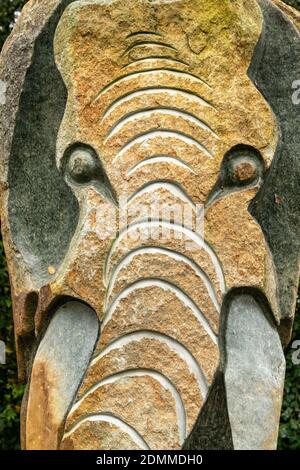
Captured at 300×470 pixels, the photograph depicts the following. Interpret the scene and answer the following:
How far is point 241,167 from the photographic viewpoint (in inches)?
143

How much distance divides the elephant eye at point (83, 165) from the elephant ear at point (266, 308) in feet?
1.66

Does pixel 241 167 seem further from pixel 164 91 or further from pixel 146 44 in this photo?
pixel 146 44

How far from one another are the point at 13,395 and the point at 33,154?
2.15 meters

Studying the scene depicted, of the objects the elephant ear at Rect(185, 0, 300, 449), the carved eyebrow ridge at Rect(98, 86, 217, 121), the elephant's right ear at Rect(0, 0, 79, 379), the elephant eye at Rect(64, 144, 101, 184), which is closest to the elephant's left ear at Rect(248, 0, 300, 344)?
the elephant ear at Rect(185, 0, 300, 449)

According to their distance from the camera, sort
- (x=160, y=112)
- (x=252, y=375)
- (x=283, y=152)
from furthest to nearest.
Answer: (x=283, y=152), (x=160, y=112), (x=252, y=375)

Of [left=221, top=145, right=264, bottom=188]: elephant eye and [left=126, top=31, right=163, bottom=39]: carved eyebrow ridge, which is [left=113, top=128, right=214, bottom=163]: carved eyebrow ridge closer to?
[left=221, top=145, right=264, bottom=188]: elephant eye

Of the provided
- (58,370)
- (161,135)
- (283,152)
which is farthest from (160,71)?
(58,370)

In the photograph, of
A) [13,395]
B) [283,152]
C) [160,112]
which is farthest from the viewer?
[13,395]

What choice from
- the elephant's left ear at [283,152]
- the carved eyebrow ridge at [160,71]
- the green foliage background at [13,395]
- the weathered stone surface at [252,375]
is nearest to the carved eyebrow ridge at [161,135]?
the carved eyebrow ridge at [160,71]

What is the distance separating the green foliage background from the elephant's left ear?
1851 mm

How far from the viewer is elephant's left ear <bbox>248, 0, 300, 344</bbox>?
3.86 m

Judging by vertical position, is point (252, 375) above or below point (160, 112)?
below

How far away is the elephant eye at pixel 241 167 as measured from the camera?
364 centimetres

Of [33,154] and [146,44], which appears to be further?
[33,154]
